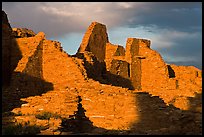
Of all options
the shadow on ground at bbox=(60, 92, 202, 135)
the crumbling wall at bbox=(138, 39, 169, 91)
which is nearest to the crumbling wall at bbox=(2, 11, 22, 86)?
the shadow on ground at bbox=(60, 92, 202, 135)

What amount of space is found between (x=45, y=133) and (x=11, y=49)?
11.7 m

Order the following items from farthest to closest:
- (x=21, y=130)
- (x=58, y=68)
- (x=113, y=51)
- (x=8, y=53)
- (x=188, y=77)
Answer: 1. (x=113, y=51)
2. (x=188, y=77)
3. (x=58, y=68)
4. (x=8, y=53)
5. (x=21, y=130)

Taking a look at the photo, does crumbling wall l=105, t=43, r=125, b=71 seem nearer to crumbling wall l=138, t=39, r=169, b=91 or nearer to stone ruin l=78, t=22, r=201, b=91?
stone ruin l=78, t=22, r=201, b=91

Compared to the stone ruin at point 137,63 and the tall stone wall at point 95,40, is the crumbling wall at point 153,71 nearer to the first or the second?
the stone ruin at point 137,63

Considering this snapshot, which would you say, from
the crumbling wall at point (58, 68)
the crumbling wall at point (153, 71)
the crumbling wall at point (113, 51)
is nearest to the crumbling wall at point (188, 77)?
the crumbling wall at point (153, 71)

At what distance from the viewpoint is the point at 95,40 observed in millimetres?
33500

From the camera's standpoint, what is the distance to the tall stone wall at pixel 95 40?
106 feet

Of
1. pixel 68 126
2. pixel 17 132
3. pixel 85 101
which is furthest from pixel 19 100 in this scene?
pixel 17 132

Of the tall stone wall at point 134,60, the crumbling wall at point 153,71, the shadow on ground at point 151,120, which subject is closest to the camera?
the shadow on ground at point 151,120

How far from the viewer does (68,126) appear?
1203 centimetres

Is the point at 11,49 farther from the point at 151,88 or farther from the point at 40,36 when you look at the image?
the point at 151,88

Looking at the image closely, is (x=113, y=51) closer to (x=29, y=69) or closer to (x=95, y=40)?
(x=95, y=40)

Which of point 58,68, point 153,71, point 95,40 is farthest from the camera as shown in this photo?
point 95,40

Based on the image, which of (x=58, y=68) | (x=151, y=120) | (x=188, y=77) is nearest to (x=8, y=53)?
(x=58, y=68)
